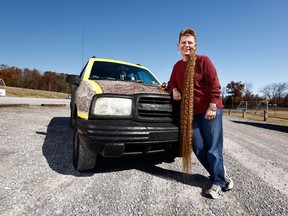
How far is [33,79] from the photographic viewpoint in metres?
84.8

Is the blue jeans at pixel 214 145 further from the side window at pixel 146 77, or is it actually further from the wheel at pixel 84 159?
the side window at pixel 146 77

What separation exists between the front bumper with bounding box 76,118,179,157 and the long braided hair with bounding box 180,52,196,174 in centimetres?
10

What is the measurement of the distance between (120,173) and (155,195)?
68cm

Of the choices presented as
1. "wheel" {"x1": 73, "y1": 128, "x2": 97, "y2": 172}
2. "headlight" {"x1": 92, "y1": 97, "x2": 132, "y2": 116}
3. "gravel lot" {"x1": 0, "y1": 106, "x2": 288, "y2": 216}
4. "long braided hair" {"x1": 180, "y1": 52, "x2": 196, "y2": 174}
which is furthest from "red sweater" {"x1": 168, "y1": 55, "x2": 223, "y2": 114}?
"wheel" {"x1": 73, "y1": 128, "x2": 97, "y2": 172}

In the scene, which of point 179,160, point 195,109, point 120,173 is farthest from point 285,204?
point 120,173

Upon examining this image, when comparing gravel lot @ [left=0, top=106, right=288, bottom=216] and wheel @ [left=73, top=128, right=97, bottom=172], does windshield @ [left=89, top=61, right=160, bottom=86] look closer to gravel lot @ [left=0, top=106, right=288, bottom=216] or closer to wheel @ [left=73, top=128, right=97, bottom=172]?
wheel @ [left=73, top=128, right=97, bottom=172]

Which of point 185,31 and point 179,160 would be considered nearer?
point 185,31

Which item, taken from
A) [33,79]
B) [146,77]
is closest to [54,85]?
[33,79]

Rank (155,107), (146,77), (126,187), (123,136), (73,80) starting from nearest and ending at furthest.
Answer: (123,136) < (126,187) < (155,107) < (73,80) < (146,77)

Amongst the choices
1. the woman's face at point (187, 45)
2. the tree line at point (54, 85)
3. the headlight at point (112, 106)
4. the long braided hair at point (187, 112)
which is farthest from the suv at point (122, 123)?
the tree line at point (54, 85)

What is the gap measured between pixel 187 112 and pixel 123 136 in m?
0.80

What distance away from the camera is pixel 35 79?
280 ft

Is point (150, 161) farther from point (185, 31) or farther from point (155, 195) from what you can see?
point (185, 31)

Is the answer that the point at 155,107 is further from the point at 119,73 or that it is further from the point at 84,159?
the point at 119,73
